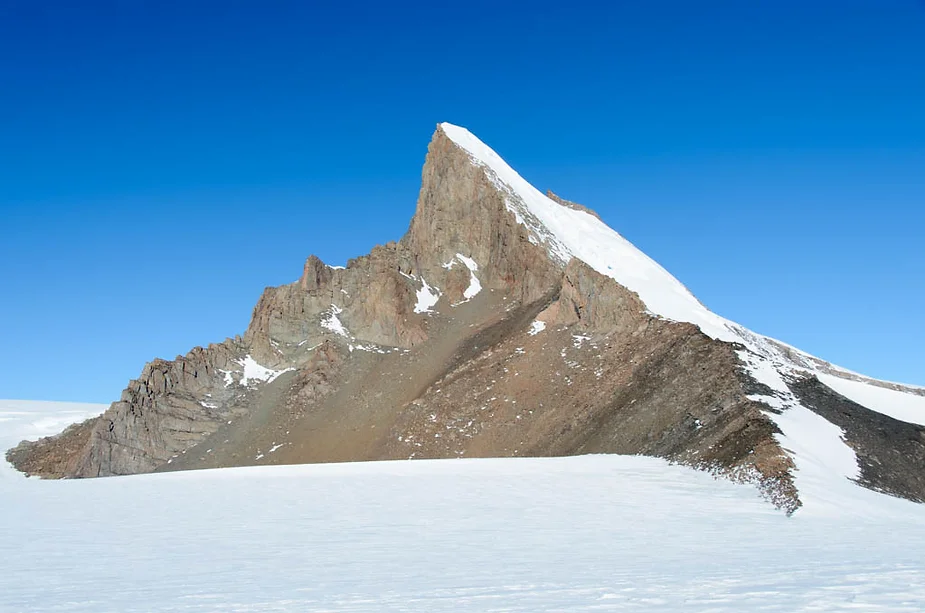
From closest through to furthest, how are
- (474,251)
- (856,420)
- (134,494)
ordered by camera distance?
(134,494) < (856,420) < (474,251)

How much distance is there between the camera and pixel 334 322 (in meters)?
62.5

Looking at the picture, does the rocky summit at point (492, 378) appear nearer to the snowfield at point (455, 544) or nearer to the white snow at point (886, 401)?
the white snow at point (886, 401)

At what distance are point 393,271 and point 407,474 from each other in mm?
37947

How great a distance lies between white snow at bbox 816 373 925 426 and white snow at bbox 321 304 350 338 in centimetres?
3431

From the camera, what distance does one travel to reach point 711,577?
447 inches

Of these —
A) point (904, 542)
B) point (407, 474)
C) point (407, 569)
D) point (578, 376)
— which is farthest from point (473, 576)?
point (578, 376)

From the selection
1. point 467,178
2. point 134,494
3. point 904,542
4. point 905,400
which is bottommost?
point 904,542

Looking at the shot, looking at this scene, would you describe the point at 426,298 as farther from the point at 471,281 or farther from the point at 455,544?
the point at 455,544

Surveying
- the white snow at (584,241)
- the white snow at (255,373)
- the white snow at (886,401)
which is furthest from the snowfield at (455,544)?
the white snow at (584,241)

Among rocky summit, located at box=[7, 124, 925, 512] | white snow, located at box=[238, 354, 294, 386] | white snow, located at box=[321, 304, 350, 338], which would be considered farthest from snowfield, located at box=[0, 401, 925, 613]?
white snow, located at box=[321, 304, 350, 338]

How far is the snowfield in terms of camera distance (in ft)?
34.2

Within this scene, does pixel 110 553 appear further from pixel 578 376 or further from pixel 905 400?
pixel 905 400

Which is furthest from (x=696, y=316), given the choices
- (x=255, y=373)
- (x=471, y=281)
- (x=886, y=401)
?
(x=255, y=373)

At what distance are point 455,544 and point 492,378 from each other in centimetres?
3389
